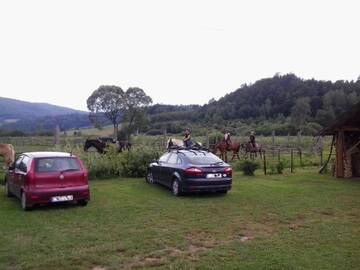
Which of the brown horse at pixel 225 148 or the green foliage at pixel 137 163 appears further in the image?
the brown horse at pixel 225 148

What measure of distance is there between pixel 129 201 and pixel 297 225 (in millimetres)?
5081

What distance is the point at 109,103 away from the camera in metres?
83.6

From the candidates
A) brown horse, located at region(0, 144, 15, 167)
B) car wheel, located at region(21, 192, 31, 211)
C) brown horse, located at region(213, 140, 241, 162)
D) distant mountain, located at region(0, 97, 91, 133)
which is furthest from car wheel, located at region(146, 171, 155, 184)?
distant mountain, located at region(0, 97, 91, 133)

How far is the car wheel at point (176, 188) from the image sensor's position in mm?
14375

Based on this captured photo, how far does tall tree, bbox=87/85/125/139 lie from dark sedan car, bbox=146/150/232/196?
68.7 meters

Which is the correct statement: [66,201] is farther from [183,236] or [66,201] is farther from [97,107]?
[97,107]

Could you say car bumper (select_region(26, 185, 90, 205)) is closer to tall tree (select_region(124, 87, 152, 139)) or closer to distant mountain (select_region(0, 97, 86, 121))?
tall tree (select_region(124, 87, 152, 139))

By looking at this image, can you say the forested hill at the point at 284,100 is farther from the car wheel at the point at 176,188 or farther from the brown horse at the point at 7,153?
the car wheel at the point at 176,188

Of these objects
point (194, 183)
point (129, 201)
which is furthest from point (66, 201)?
point (194, 183)

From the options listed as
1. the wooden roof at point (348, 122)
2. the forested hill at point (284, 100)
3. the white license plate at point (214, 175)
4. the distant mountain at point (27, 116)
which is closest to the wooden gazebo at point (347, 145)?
the wooden roof at point (348, 122)

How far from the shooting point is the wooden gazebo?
65.6ft

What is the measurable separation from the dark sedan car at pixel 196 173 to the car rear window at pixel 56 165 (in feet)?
11.2

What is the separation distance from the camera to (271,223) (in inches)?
410

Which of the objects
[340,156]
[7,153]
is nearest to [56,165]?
[7,153]
